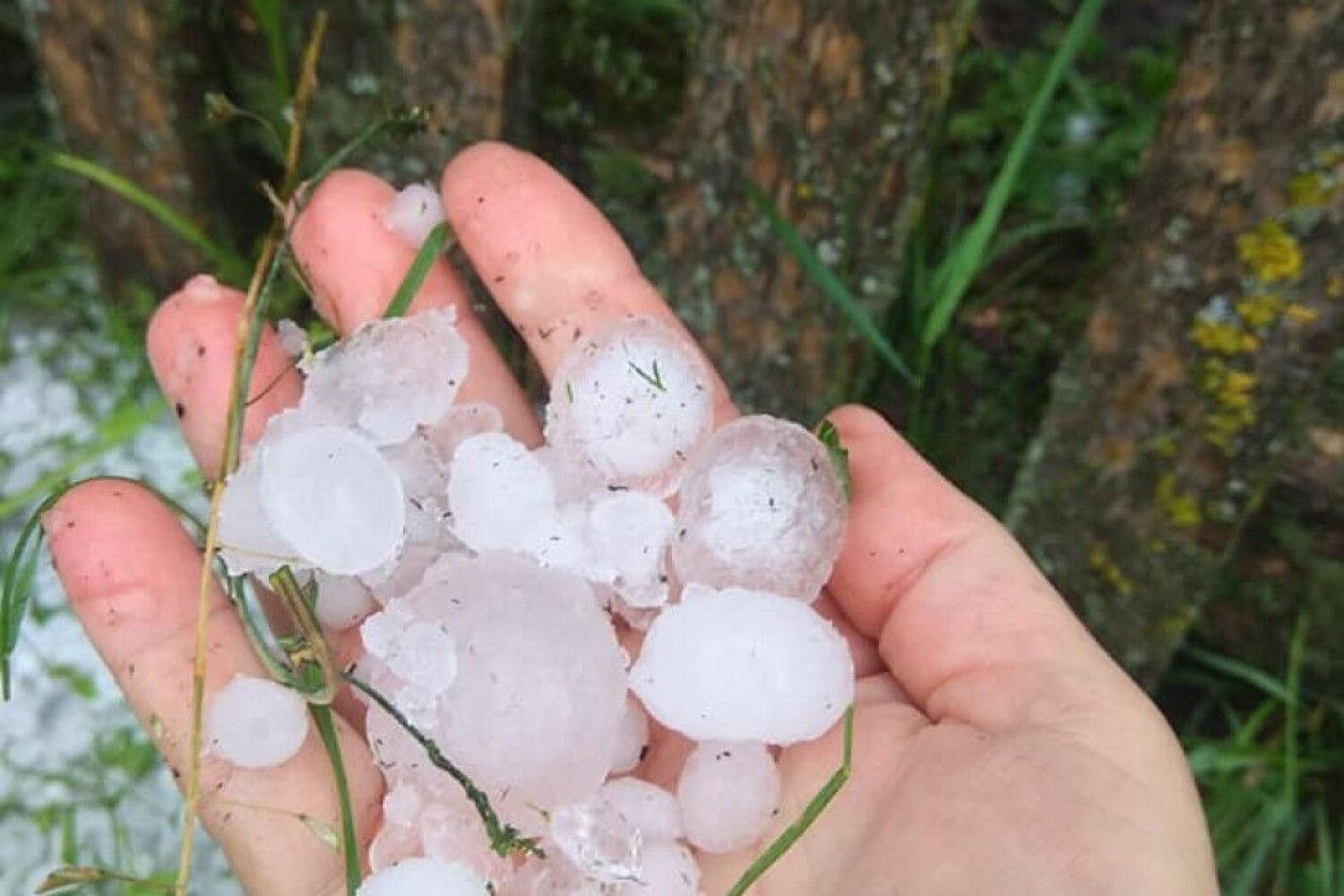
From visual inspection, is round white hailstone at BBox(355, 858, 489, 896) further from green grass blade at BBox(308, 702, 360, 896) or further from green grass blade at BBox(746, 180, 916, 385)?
green grass blade at BBox(746, 180, 916, 385)

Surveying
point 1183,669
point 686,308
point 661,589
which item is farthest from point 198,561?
point 1183,669

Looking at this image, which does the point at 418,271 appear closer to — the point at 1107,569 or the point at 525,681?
the point at 525,681

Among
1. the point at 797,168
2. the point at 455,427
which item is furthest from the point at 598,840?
the point at 797,168

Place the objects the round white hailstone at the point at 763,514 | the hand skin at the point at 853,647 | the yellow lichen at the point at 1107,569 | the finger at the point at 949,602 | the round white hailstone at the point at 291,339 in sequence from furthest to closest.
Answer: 1. the yellow lichen at the point at 1107,569
2. the round white hailstone at the point at 291,339
3. the round white hailstone at the point at 763,514
4. the finger at the point at 949,602
5. the hand skin at the point at 853,647

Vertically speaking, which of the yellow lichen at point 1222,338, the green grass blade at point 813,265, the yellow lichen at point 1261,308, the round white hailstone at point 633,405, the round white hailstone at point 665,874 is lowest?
the round white hailstone at point 665,874

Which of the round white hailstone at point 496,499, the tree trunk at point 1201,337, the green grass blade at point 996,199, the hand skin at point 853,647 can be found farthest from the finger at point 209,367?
the tree trunk at point 1201,337

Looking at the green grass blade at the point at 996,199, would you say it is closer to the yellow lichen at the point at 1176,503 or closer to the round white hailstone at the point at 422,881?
the yellow lichen at the point at 1176,503
